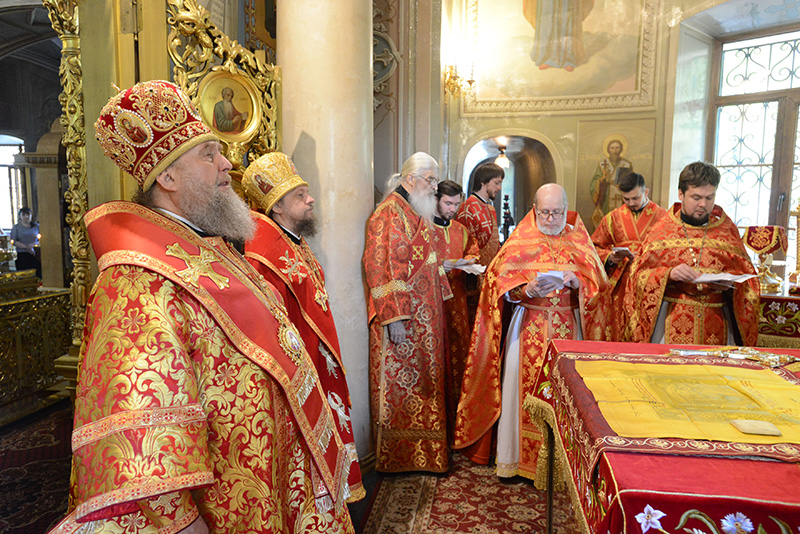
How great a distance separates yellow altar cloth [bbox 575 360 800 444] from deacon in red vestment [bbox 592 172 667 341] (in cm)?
284

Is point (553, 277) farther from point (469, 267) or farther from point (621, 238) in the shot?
point (621, 238)

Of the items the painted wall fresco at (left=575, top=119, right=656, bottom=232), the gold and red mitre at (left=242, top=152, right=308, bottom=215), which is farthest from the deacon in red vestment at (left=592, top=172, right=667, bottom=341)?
the painted wall fresco at (left=575, top=119, right=656, bottom=232)

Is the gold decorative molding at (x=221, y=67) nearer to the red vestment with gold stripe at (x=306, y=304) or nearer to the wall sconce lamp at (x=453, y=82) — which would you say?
the red vestment with gold stripe at (x=306, y=304)

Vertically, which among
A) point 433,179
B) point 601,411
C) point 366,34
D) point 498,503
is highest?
point 366,34

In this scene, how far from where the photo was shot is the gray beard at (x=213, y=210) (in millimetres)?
1447

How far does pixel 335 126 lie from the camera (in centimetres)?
311

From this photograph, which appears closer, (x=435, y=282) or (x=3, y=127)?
(x=435, y=282)

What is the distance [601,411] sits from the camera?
4.80 feet

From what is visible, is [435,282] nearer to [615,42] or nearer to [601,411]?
[601,411]

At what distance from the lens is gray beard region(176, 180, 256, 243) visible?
1.45m

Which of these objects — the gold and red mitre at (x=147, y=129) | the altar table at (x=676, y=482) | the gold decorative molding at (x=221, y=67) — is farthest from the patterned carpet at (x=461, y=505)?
the gold and red mitre at (x=147, y=129)

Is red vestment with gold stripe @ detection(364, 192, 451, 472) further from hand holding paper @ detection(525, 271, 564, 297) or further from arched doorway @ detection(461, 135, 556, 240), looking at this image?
arched doorway @ detection(461, 135, 556, 240)

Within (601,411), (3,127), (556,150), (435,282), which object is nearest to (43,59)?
(3,127)

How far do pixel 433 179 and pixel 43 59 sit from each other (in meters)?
10.2
